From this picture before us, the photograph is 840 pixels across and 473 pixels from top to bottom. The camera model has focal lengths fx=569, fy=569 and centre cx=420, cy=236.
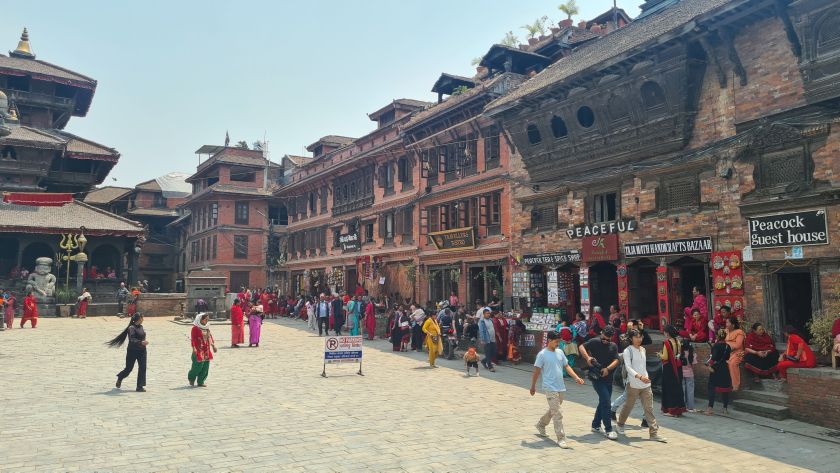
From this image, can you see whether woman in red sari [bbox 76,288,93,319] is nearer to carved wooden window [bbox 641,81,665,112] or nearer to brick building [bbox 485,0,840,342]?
brick building [bbox 485,0,840,342]

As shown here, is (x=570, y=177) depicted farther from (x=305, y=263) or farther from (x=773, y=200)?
(x=305, y=263)

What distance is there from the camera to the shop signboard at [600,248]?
61.4ft

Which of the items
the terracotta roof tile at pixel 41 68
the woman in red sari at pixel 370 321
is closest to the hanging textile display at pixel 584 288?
the woman in red sari at pixel 370 321

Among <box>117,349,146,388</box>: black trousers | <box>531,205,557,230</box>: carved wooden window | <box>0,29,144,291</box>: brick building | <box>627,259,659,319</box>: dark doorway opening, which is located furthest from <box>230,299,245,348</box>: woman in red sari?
<box>0,29,144,291</box>: brick building

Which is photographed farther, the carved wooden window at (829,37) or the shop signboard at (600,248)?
the shop signboard at (600,248)

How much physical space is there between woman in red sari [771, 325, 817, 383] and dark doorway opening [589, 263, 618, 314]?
857 cm

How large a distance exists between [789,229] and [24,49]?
58949 millimetres

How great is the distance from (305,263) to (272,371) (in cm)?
2914

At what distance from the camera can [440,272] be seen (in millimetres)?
28781

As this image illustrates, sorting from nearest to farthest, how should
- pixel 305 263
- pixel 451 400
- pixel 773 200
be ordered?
pixel 451 400, pixel 773 200, pixel 305 263

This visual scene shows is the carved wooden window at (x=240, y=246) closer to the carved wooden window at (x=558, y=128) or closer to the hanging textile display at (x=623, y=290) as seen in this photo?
the carved wooden window at (x=558, y=128)

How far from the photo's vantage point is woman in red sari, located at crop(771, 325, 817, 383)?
37.3 ft

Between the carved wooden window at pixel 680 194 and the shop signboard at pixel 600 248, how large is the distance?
6.71 feet

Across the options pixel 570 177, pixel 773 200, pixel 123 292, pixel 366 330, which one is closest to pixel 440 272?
pixel 366 330
